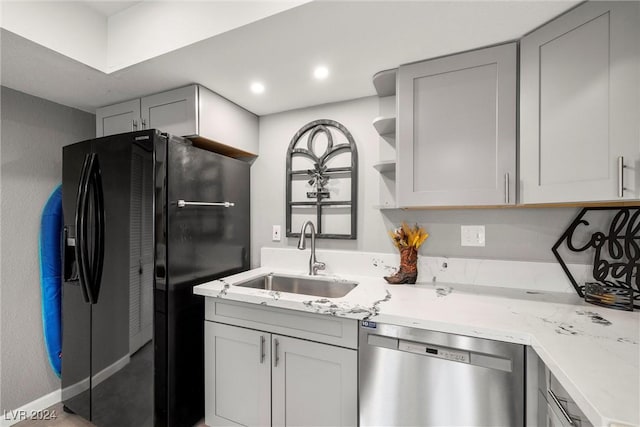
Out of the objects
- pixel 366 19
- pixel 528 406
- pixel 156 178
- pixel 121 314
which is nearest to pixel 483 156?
pixel 366 19

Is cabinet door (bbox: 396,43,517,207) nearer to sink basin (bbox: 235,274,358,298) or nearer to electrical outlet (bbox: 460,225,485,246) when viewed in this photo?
electrical outlet (bbox: 460,225,485,246)

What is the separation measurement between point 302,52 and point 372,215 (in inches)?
41.8

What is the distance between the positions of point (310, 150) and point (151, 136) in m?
1.01

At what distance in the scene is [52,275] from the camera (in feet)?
6.56

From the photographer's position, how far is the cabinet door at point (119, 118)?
1939 millimetres

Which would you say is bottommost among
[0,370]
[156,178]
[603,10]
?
[0,370]

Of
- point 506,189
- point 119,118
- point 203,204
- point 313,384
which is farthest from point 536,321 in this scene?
point 119,118

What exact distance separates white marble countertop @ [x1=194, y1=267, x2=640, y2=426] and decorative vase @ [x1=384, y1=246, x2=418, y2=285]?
0.05 meters

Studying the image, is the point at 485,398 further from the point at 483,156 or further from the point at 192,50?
the point at 192,50

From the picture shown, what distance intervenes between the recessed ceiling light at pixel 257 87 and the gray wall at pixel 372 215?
0.37 metres

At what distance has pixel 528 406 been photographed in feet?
3.20

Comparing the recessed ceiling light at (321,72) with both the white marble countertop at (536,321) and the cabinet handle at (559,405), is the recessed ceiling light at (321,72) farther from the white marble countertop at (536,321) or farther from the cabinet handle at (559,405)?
the cabinet handle at (559,405)
